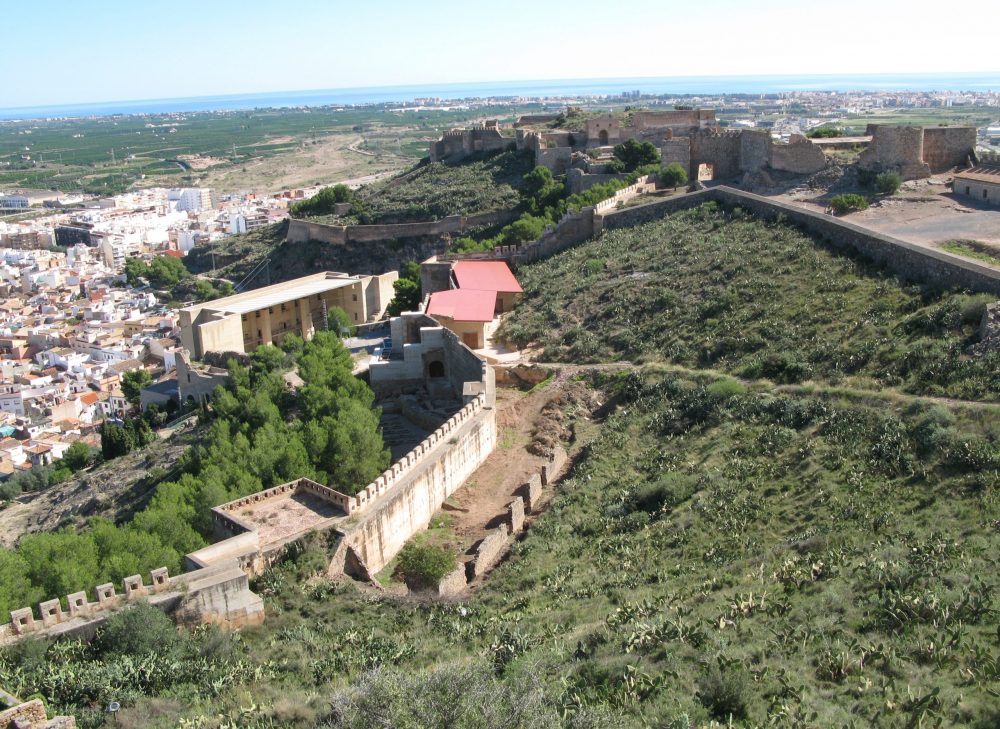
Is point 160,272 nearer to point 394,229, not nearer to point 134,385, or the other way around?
point 394,229

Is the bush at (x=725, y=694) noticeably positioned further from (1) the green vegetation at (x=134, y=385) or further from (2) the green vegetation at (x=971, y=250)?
(1) the green vegetation at (x=134, y=385)

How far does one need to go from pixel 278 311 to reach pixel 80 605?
20.4 m

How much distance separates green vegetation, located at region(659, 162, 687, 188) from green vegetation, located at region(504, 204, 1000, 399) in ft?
13.2

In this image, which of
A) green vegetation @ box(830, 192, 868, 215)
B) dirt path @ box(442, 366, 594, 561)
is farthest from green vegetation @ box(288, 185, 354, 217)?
green vegetation @ box(830, 192, 868, 215)

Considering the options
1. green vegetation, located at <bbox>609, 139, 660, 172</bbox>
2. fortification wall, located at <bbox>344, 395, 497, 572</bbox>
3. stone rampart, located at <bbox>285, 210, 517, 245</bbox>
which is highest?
green vegetation, located at <bbox>609, 139, 660, 172</bbox>

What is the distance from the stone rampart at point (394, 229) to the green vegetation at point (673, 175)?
9263mm

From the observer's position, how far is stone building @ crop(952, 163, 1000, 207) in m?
22.3

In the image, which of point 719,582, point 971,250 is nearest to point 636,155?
point 971,250

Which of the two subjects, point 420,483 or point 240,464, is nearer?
point 420,483

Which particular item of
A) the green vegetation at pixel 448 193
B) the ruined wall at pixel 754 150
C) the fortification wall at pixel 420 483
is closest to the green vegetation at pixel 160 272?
the green vegetation at pixel 448 193

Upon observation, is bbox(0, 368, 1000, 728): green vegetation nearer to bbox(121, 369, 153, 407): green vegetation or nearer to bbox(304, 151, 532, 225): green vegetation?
bbox(121, 369, 153, 407): green vegetation

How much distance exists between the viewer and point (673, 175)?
31.2 m

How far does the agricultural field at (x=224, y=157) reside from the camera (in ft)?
401

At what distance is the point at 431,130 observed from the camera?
16862cm
